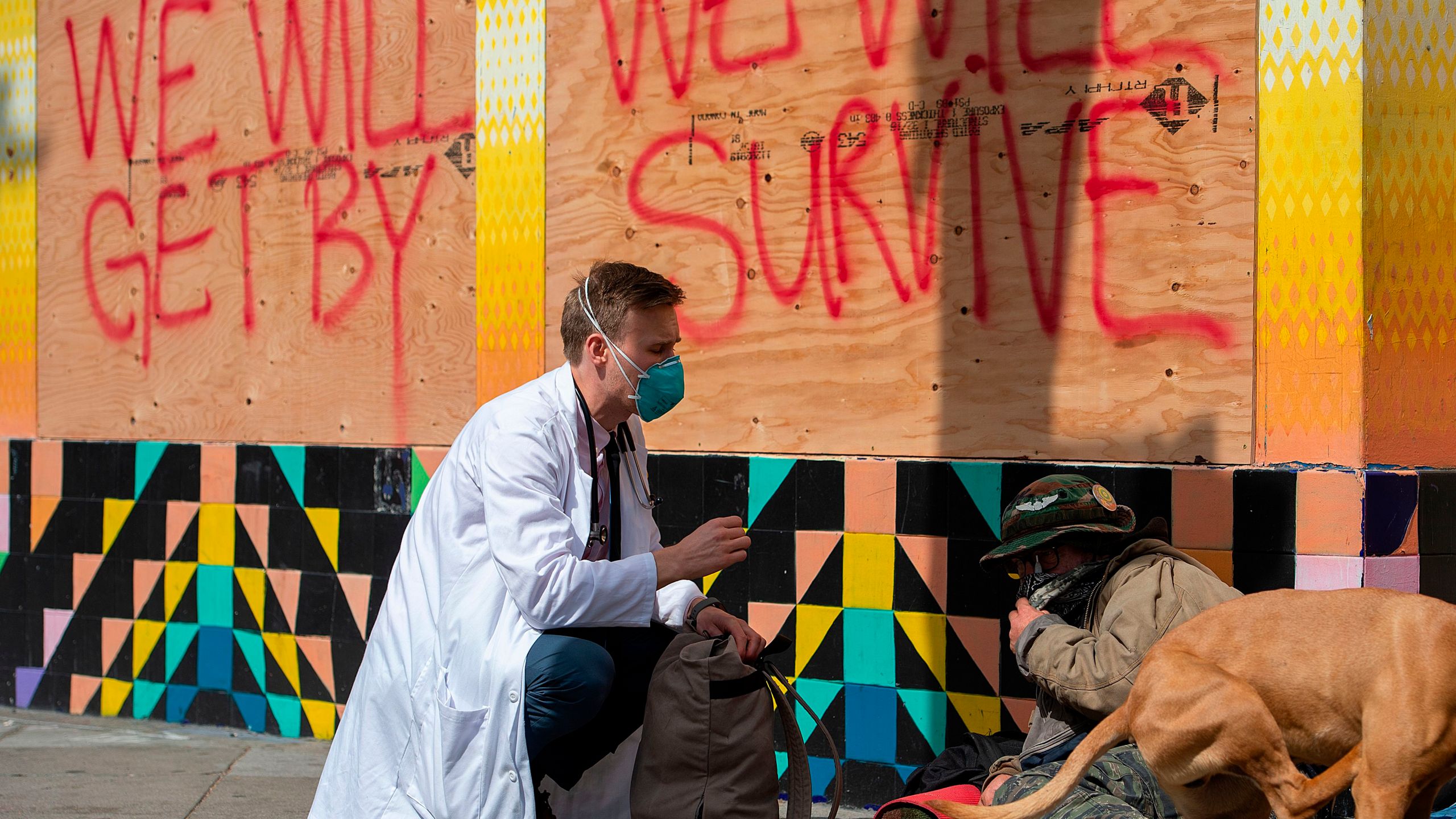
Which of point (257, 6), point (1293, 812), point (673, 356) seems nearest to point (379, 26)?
point (257, 6)

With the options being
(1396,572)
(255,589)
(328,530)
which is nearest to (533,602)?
(1396,572)

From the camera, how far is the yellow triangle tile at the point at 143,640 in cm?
552

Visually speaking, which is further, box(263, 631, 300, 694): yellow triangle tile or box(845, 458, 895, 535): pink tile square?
box(263, 631, 300, 694): yellow triangle tile

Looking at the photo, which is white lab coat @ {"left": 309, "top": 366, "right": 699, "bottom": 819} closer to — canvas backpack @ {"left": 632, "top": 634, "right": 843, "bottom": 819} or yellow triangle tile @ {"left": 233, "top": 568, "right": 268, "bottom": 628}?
canvas backpack @ {"left": 632, "top": 634, "right": 843, "bottom": 819}

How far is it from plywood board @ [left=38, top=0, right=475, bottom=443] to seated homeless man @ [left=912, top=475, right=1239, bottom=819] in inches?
104

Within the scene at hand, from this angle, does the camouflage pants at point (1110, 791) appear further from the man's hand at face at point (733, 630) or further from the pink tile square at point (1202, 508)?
the pink tile square at point (1202, 508)

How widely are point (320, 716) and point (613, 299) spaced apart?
9.15ft

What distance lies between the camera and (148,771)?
4.75 m

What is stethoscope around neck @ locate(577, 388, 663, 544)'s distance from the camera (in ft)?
10.7

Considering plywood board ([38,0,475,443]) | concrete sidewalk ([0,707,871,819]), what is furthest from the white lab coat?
plywood board ([38,0,475,443])

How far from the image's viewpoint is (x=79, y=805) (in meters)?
4.28

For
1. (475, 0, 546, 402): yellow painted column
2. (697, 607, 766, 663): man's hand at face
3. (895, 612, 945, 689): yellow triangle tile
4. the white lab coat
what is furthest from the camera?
(475, 0, 546, 402): yellow painted column

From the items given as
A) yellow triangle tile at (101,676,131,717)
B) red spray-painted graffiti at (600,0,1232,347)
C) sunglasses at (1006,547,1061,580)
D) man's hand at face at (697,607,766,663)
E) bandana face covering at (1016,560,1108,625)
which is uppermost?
red spray-painted graffiti at (600,0,1232,347)

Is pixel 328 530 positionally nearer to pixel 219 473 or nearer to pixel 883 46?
pixel 219 473
